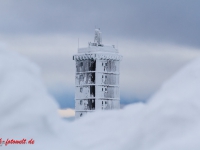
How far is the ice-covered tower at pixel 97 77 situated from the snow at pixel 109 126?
6164 cm

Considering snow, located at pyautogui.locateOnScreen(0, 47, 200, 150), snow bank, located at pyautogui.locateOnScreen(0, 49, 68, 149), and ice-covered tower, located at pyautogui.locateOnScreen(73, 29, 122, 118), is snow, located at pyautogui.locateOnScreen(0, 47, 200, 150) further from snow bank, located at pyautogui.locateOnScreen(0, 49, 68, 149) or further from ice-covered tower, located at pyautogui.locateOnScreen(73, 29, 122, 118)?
ice-covered tower, located at pyautogui.locateOnScreen(73, 29, 122, 118)

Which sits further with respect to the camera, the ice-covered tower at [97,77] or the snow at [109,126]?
the ice-covered tower at [97,77]

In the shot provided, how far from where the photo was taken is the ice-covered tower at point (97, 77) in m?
72.8

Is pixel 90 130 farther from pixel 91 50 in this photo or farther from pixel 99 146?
pixel 91 50

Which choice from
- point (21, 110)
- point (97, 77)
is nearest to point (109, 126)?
point (21, 110)

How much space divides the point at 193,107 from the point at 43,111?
294cm

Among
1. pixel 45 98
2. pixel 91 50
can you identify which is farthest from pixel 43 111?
pixel 91 50

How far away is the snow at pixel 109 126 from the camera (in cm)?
885

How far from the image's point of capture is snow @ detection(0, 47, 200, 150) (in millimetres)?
8852


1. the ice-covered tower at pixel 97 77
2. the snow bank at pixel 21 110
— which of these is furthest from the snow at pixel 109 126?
the ice-covered tower at pixel 97 77

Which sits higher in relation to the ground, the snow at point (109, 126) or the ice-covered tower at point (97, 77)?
the ice-covered tower at point (97, 77)

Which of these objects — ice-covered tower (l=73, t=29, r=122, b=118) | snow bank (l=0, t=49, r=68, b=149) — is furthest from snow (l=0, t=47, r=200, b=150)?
ice-covered tower (l=73, t=29, r=122, b=118)

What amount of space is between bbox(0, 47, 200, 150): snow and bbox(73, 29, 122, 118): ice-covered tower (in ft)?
202

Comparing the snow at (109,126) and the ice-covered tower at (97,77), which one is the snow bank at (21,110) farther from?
the ice-covered tower at (97,77)
